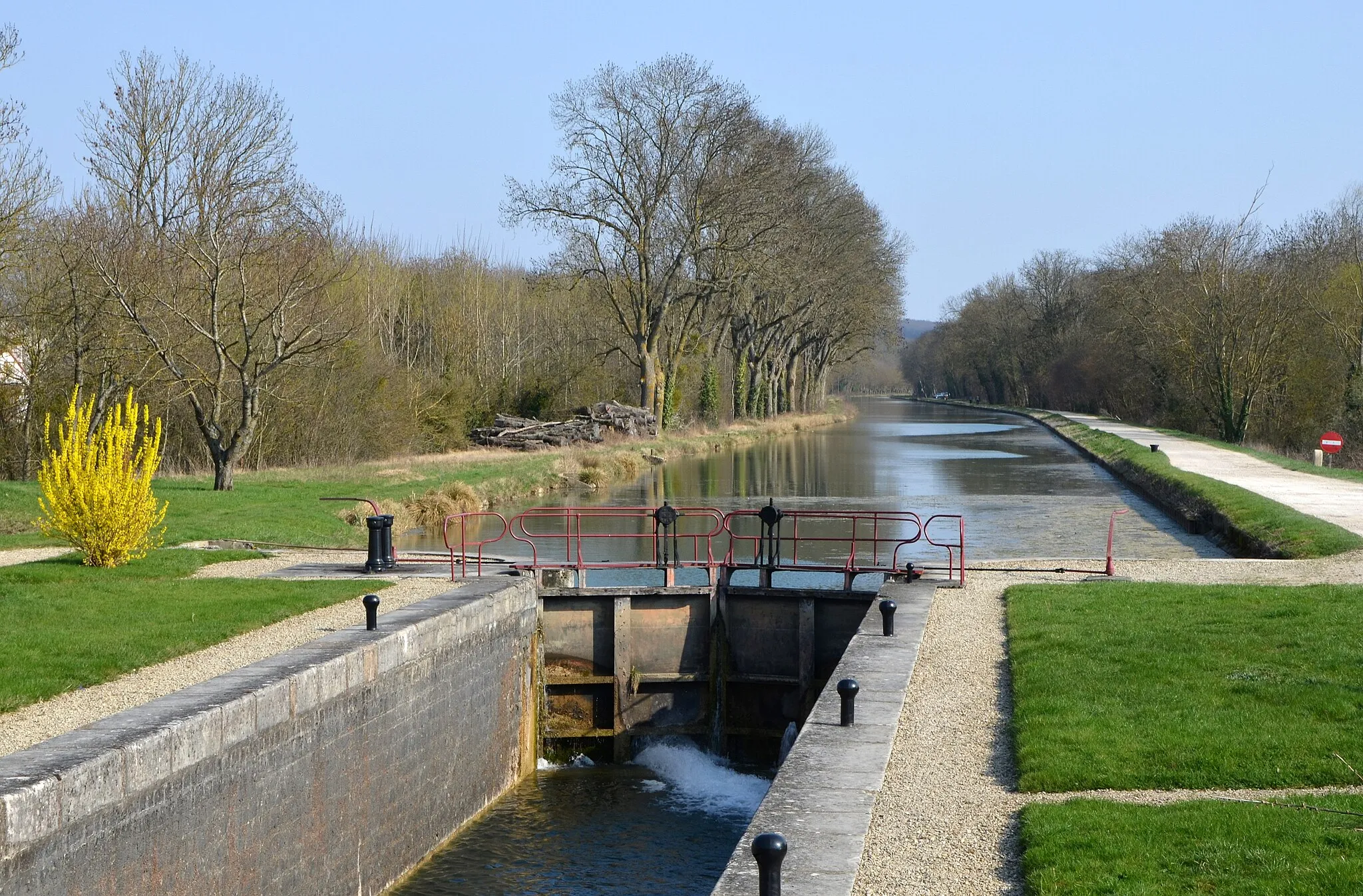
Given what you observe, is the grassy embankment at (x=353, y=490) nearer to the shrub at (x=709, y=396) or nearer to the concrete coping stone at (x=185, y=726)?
the concrete coping stone at (x=185, y=726)

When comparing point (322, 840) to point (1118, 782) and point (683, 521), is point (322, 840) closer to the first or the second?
point (1118, 782)

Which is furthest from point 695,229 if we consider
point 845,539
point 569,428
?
point 845,539

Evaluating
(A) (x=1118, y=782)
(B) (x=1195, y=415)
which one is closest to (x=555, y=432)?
(B) (x=1195, y=415)

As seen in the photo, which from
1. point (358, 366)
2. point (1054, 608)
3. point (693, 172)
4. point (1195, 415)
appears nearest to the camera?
point (1054, 608)

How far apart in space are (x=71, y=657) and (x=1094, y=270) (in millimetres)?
102055

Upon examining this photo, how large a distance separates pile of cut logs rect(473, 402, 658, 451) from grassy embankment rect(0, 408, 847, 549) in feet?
4.98

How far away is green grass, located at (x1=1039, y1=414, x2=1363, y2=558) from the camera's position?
2017 cm

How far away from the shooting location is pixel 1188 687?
11.0 meters

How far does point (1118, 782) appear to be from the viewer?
8.72 m

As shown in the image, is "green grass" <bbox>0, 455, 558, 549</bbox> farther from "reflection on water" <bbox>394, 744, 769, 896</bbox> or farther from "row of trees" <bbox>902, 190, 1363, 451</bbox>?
"row of trees" <bbox>902, 190, 1363, 451</bbox>

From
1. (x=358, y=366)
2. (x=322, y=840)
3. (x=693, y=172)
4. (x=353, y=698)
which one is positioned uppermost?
(x=693, y=172)

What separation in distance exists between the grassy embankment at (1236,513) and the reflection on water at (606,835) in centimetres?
1015

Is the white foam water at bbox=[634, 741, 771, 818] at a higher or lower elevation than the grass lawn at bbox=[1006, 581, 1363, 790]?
lower

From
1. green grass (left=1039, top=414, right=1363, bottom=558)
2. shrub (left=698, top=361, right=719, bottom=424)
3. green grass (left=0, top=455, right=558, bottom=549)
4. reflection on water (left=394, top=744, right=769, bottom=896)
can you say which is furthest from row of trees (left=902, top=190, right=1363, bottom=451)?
reflection on water (left=394, top=744, right=769, bottom=896)
